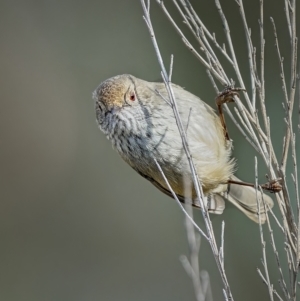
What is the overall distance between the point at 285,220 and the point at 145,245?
347 cm

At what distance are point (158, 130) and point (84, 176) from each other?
9.52 ft

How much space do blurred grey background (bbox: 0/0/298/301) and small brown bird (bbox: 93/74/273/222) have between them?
239cm

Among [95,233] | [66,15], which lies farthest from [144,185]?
[66,15]

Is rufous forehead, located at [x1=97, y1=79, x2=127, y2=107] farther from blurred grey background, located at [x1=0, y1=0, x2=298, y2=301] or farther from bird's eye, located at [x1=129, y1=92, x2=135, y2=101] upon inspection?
blurred grey background, located at [x1=0, y1=0, x2=298, y2=301]

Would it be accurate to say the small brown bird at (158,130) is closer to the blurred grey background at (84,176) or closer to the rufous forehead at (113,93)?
the rufous forehead at (113,93)

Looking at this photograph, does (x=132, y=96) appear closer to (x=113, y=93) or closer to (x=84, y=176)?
(x=113, y=93)

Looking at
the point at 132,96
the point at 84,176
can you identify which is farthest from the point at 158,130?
the point at 84,176

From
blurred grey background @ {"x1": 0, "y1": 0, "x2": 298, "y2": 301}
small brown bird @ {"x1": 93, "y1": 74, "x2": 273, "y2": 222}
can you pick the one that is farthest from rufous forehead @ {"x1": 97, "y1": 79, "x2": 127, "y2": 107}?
blurred grey background @ {"x1": 0, "y1": 0, "x2": 298, "y2": 301}

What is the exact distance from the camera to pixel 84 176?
5637 millimetres

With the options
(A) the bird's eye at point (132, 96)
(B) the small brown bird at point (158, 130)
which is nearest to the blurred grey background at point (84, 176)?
(B) the small brown bird at point (158, 130)

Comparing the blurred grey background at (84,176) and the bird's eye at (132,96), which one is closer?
the bird's eye at (132,96)

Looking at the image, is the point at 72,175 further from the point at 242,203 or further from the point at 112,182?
the point at 242,203

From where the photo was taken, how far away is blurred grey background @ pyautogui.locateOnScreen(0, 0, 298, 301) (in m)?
5.48

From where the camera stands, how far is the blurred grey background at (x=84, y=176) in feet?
18.0
